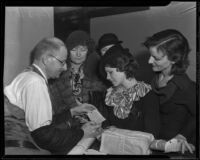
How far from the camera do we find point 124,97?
2.54 meters

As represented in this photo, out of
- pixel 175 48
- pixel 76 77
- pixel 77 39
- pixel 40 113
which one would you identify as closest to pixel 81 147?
pixel 40 113

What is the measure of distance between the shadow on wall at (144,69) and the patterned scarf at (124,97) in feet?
0.15

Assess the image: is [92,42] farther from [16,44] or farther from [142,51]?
[16,44]

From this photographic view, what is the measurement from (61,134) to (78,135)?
0.41 ft

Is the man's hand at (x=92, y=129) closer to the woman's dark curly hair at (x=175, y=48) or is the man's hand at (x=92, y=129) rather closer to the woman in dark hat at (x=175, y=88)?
the woman in dark hat at (x=175, y=88)

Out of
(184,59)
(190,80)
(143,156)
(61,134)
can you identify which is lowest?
(143,156)

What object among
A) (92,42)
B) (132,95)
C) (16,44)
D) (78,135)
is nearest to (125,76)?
(132,95)

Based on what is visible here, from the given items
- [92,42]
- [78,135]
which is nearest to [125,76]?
[92,42]

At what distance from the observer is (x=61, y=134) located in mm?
2533

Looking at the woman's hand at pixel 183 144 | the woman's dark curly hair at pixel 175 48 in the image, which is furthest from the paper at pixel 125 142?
the woman's dark curly hair at pixel 175 48

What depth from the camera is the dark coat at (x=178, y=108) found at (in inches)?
99.0

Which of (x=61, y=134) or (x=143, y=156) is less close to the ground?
(x=61, y=134)

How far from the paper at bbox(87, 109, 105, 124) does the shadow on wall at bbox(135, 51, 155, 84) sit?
0.39 m

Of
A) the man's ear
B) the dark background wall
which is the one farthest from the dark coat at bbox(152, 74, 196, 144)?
the man's ear
